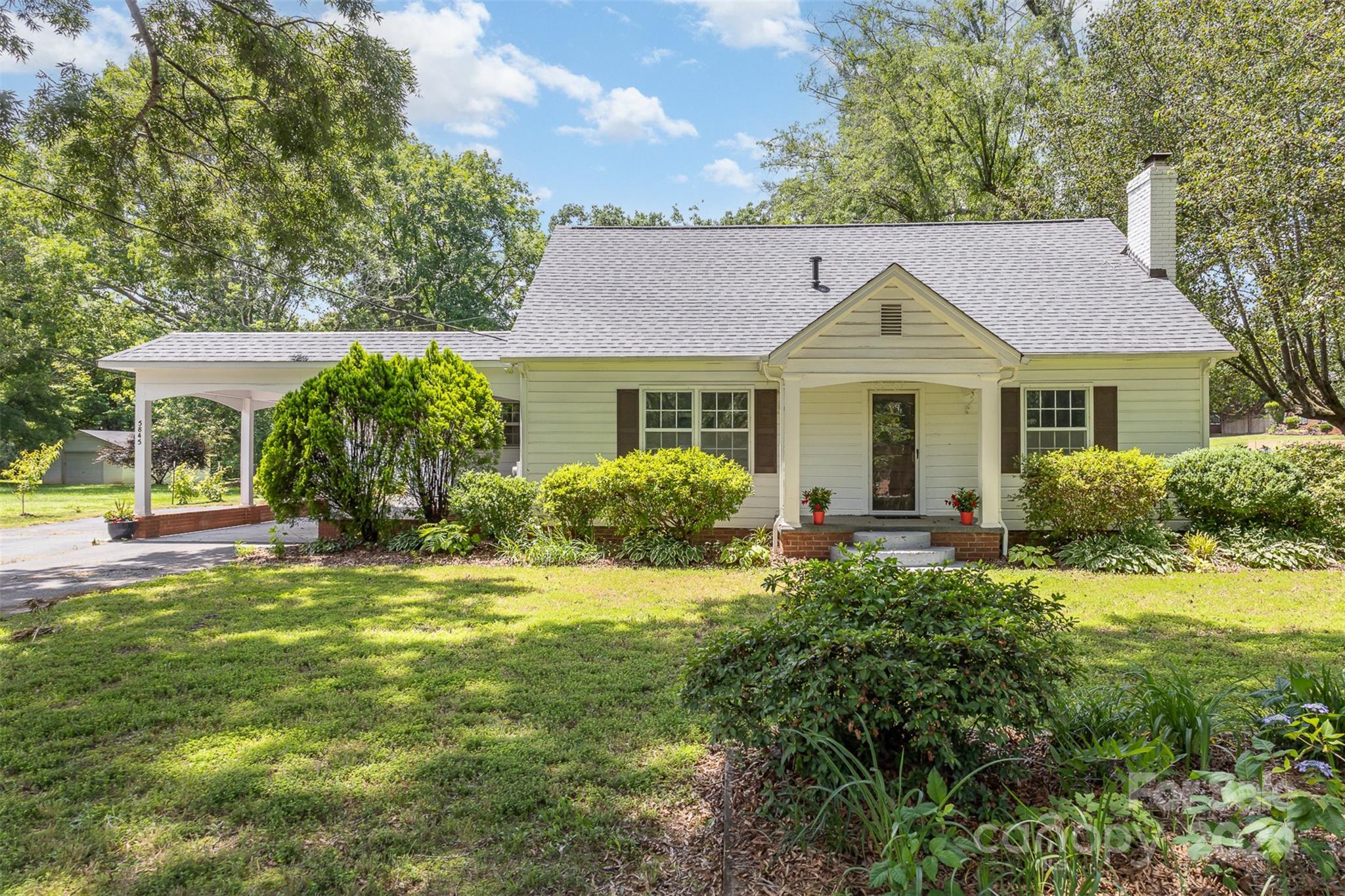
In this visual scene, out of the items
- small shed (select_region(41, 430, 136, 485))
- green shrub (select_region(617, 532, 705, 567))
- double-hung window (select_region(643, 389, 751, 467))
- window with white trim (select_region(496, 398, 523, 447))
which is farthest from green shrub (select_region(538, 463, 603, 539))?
small shed (select_region(41, 430, 136, 485))

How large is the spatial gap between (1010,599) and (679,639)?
3127 mm

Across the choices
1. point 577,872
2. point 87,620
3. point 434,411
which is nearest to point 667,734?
point 577,872

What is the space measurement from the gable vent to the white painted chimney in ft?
19.2

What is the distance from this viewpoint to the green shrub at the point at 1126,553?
28.6 feet

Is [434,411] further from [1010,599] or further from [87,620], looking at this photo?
[1010,599]

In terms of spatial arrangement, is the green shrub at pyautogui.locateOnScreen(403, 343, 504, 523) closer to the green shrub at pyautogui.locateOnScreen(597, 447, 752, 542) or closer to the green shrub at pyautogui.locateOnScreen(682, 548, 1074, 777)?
the green shrub at pyautogui.locateOnScreen(597, 447, 752, 542)

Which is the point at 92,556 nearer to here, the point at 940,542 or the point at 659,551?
the point at 659,551

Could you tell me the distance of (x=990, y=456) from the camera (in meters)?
9.66

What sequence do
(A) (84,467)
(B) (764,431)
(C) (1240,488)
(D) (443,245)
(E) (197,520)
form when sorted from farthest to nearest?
(A) (84,467) < (D) (443,245) < (E) (197,520) < (B) (764,431) < (C) (1240,488)

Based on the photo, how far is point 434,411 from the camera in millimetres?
9891

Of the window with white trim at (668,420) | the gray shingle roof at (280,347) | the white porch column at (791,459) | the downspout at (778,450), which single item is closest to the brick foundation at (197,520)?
the gray shingle roof at (280,347)

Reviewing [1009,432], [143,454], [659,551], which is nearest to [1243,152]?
[1009,432]

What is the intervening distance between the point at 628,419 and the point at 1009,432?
589 centimetres

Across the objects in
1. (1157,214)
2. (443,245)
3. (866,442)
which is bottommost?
(866,442)
